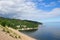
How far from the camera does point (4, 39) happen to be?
32.8 m

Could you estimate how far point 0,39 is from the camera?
104 feet

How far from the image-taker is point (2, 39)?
107 feet

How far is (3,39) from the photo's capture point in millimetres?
32625

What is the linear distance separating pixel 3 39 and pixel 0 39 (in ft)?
3.19

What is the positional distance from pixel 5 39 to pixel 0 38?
125cm

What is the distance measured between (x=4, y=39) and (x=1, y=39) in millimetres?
838

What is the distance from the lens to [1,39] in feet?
106

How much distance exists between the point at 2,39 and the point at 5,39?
101 cm

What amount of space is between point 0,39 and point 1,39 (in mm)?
430

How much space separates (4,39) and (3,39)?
0.28 meters

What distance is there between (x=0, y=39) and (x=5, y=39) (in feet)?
5.85

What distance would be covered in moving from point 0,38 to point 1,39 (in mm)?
521

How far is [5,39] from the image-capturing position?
33.4 m
